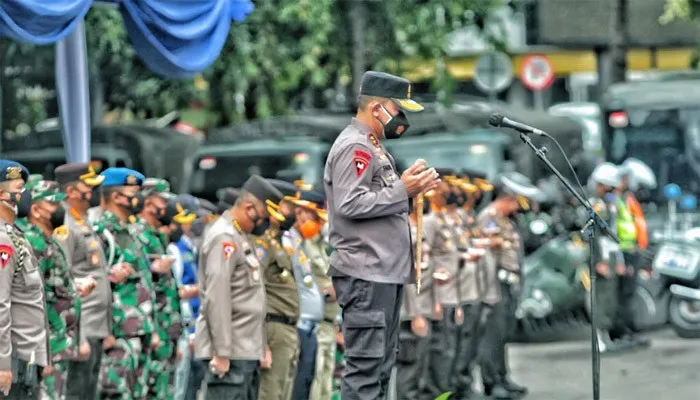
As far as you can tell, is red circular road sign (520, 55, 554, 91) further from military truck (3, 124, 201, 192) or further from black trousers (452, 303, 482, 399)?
black trousers (452, 303, 482, 399)

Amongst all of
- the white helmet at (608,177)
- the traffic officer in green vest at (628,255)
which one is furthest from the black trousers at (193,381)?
the traffic officer in green vest at (628,255)

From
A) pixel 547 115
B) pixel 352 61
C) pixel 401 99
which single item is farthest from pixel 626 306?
pixel 547 115

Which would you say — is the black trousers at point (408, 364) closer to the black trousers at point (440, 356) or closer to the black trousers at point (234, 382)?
the black trousers at point (440, 356)

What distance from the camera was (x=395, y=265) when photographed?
931 cm

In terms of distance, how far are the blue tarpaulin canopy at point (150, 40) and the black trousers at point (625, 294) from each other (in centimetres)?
733

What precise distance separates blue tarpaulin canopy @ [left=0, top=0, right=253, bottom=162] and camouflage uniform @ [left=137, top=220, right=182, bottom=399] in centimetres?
148

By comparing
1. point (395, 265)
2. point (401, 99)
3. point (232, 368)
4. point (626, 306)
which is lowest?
point (626, 306)

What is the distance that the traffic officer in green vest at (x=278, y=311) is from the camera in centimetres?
1192

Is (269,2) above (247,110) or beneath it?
above

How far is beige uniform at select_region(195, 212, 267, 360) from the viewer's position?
11273mm

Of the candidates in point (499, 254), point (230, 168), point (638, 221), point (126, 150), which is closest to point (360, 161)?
point (499, 254)

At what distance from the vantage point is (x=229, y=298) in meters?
11.3

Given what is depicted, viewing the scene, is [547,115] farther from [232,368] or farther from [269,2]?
[232,368]

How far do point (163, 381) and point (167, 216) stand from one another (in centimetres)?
127
